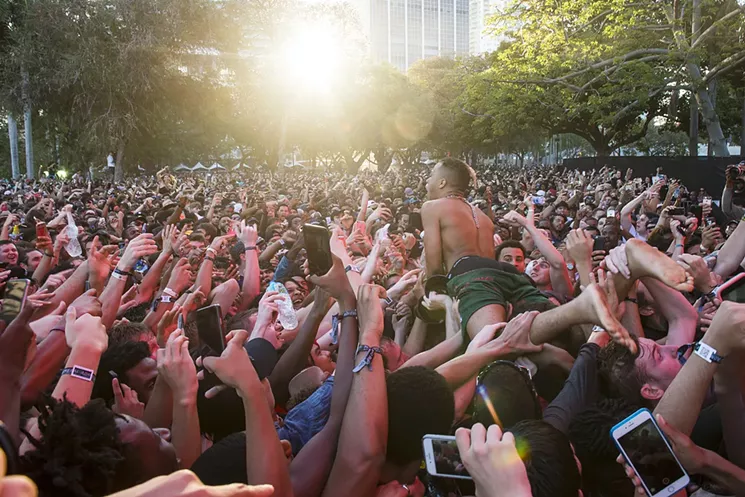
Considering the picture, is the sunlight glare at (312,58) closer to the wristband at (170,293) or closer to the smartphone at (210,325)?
the wristband at (170,293)

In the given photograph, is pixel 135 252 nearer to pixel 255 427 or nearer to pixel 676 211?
pixel 255 427

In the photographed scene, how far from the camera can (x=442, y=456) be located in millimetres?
2066

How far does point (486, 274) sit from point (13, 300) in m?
2.74

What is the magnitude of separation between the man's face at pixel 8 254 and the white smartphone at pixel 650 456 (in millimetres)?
6425

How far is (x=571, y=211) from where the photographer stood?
1236 centimetres

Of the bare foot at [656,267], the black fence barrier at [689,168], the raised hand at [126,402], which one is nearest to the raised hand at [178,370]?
the raised hand at [126,402]

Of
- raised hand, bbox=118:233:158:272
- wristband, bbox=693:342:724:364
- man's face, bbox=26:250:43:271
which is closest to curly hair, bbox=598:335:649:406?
wristband, bbox=693:342:724:364

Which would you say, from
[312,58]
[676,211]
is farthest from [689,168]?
[312,58]

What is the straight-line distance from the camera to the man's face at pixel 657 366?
291 cm

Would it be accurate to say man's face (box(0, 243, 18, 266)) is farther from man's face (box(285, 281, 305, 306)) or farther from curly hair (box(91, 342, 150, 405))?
curly hair (box(91, 342, 150, 405))

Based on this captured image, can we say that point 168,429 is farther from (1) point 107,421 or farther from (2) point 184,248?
(2) point 184,248

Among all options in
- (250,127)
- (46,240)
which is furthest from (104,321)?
(250,127)

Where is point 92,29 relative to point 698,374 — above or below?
above

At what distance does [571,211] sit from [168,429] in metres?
10.9
